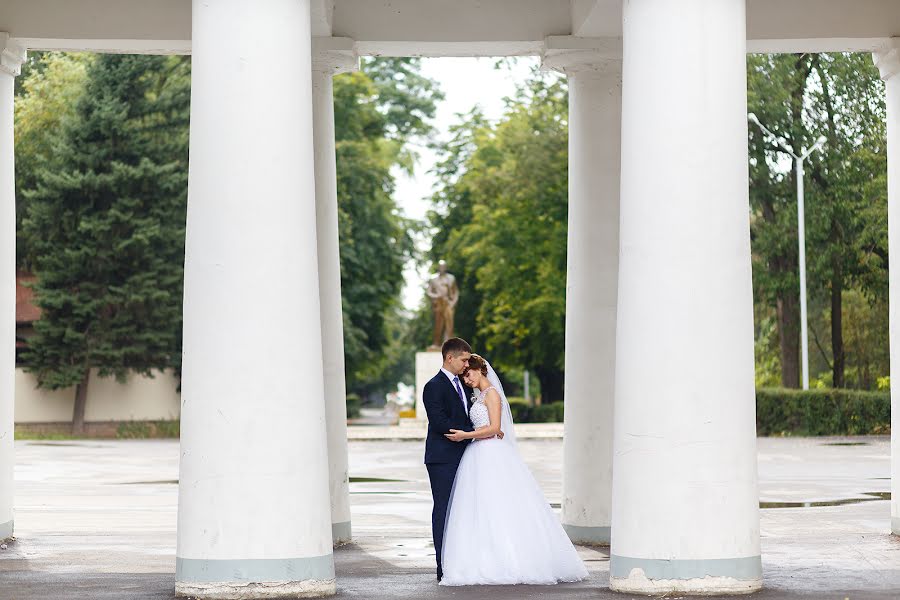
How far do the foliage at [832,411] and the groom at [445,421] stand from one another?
35726 millimetres

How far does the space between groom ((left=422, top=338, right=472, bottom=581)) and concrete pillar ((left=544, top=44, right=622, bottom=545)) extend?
3.47 metres

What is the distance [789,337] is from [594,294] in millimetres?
40450

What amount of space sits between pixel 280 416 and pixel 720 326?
3415mm

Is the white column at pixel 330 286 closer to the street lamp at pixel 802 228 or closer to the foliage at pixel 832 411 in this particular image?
the foliage at pixel 832 411

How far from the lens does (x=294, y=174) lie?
11297 mm

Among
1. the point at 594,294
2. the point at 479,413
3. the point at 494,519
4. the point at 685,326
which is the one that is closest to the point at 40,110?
the point at 594,294

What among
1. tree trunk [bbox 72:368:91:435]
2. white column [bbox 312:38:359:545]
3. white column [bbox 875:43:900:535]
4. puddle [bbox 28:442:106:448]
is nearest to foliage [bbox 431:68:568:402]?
tree trunk [bbox 72:368:91:435]

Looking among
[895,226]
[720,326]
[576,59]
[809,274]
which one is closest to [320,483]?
[720,326]

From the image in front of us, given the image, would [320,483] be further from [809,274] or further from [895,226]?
[809,274]

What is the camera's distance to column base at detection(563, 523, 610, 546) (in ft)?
53.1

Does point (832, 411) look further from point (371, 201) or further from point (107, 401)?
point (107, 401)

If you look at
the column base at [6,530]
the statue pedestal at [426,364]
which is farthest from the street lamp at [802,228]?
the column base at [6,530]

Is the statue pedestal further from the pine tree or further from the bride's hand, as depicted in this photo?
the bride's hand

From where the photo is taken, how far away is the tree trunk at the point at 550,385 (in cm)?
6450
